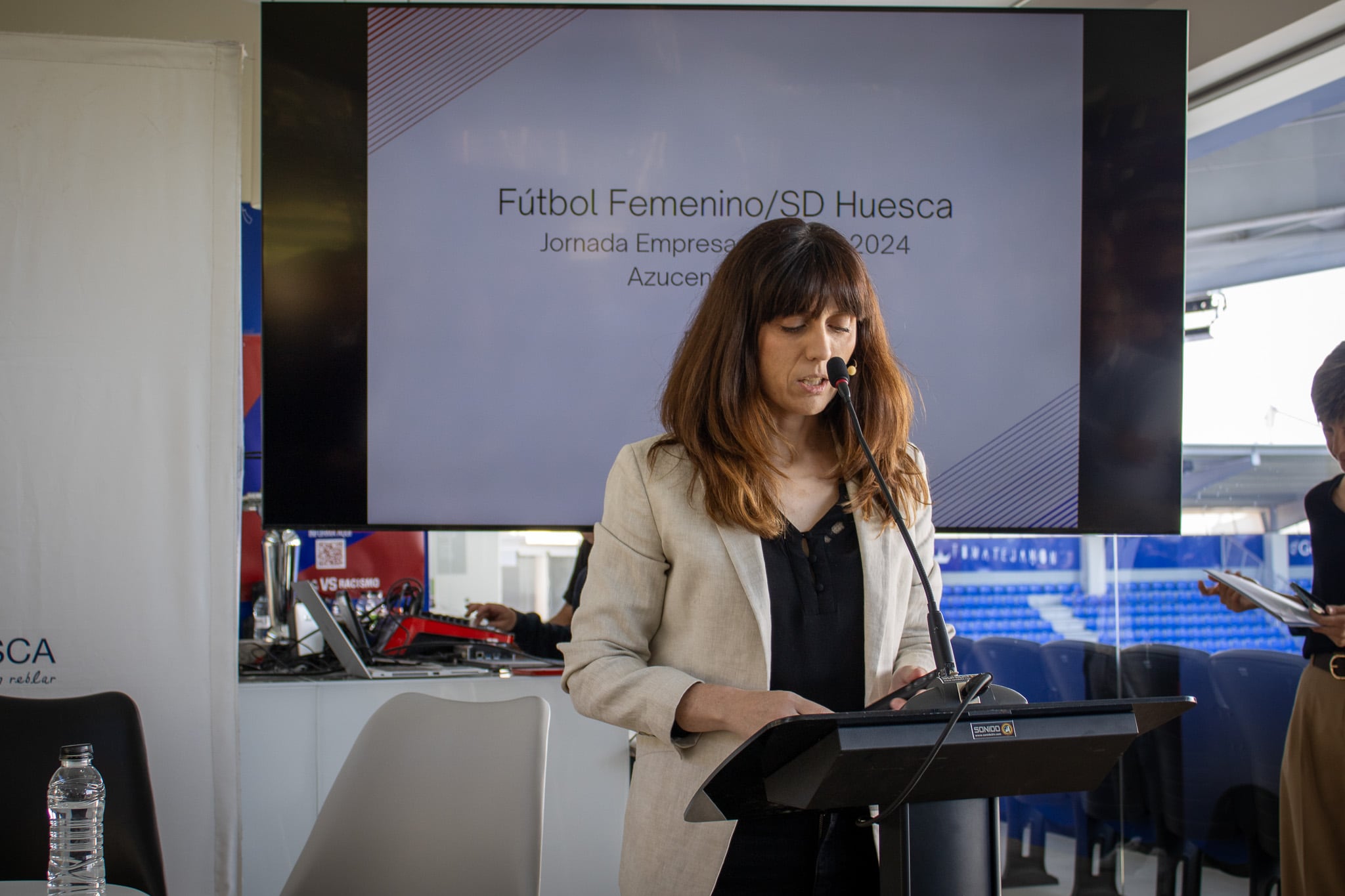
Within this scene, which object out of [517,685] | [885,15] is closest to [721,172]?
[885,15]

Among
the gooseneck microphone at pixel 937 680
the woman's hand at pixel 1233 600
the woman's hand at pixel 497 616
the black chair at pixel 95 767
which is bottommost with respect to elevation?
the black chair at pixel 95 767

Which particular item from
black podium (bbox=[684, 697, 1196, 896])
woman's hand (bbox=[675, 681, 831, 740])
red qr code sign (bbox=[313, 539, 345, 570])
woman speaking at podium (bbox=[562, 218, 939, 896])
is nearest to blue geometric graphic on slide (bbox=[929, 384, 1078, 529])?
woman speaking at podium (bbox=[562, 218, 939, 896])

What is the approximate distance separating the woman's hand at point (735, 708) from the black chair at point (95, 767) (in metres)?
1.31

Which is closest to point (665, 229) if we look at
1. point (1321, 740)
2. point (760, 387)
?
point (760, 387)

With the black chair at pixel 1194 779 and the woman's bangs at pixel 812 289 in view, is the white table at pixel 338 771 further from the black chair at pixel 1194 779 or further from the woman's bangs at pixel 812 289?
the black chair at pixel 1194 779

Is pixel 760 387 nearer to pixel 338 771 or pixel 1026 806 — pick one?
pixel 338 771

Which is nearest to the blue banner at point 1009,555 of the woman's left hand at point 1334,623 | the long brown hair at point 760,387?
the woman's left hand at point 1334,623

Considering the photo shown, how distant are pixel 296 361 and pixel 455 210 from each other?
528mm

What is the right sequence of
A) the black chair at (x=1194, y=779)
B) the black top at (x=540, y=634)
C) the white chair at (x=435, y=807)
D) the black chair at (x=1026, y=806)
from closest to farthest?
the white chair at (x=435, y=807) → the black top at (x=540, y=634) → the black chair at (x=1194, y=779) → the black chair at (x=1026, y=806)

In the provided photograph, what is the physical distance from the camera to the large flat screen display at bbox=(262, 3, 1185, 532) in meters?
2.52

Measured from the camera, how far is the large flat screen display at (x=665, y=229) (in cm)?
252

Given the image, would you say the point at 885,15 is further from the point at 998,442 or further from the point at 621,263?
the point at 998,442

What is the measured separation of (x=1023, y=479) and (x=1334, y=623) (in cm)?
83

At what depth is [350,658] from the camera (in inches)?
104
